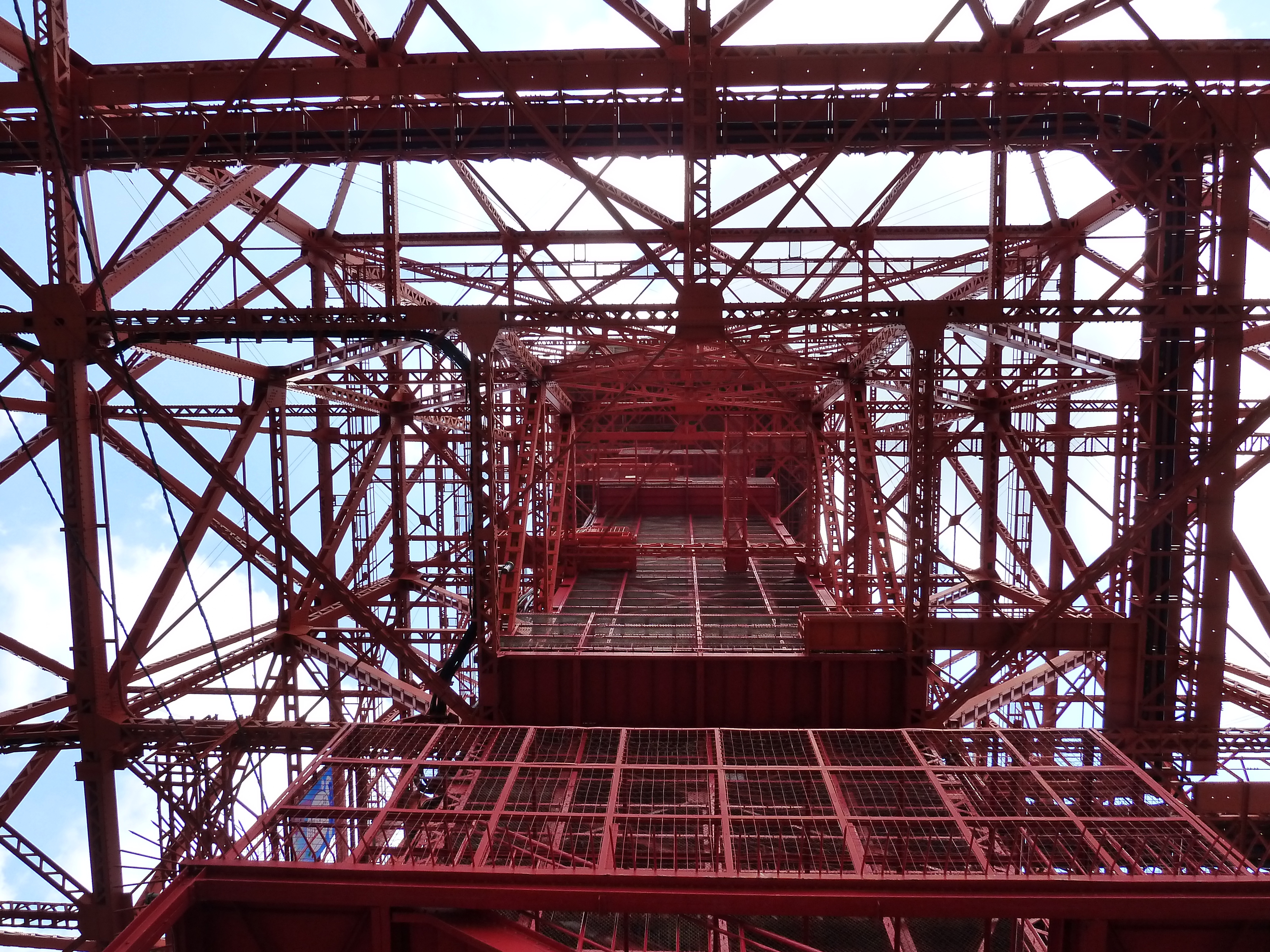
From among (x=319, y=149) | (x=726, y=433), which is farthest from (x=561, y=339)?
(x=319, y=149)

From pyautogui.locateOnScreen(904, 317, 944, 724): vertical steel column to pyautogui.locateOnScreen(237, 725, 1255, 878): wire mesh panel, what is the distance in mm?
1656

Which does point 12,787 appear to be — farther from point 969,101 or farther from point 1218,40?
point 1218,40

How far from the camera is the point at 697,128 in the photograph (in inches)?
416

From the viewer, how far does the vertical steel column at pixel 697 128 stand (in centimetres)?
982

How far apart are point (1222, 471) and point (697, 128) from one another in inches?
379

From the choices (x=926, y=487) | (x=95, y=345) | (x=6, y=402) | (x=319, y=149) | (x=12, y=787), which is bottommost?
(x=12, y=787)

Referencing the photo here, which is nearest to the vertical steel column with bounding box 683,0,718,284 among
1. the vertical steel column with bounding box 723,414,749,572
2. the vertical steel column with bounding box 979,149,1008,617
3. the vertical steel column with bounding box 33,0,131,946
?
the vertical steel column with bounding box 979,149,1008,617

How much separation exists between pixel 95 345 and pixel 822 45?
1180 centimetres

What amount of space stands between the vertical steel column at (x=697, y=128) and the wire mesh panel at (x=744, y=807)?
6.98 metres

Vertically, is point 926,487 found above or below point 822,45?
below

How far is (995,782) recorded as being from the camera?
8.04m

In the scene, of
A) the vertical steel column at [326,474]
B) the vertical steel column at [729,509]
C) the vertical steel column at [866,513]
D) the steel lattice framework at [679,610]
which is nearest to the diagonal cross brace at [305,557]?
the steel lattice framework at [679,610]

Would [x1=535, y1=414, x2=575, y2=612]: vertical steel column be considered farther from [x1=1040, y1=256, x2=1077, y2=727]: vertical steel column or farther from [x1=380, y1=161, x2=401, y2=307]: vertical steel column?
[x1=1040, y1=256, x2=1077, y2=727]: vertical steel column

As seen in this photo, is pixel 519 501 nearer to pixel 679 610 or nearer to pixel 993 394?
pixel 679 610
